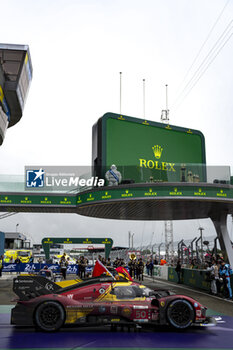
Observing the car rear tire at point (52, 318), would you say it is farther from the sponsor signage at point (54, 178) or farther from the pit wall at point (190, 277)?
the sponsor signage at point (54, 178)

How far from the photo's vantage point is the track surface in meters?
7.80

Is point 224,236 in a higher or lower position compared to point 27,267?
higher

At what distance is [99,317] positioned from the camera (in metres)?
9.10

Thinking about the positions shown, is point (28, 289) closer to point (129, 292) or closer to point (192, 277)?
point (129, 292)

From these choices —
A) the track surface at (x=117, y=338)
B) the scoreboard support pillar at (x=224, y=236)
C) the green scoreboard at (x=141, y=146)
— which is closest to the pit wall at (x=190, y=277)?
the scoreboard support pillar at (x=224, y=236)

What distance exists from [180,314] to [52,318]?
304 cm

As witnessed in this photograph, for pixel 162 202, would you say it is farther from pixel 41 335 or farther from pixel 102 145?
pixel 41 335

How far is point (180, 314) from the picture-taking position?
9312mm

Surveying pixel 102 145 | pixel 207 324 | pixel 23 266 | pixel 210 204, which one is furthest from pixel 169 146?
A: pixel 207 324

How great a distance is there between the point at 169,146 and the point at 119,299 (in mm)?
18889

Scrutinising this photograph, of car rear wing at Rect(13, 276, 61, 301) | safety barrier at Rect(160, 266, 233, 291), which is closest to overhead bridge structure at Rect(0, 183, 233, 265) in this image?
safety barrier at Rect(160, 266, 233, 291)

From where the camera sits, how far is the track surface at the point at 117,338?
25.6 feet

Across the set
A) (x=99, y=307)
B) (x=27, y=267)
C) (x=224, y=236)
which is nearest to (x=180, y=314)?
(x=99, y=307)

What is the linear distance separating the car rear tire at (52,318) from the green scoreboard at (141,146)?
12616mm
